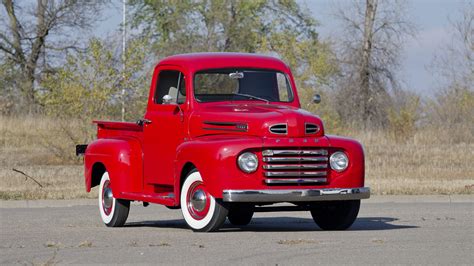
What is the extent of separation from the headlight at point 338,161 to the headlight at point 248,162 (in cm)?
104

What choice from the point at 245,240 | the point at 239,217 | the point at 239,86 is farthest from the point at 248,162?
the point at 239,217

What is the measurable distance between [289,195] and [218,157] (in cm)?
97

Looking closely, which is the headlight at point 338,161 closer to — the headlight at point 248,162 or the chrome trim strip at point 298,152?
the chrome trim strip at point 298,152

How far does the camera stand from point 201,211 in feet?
48.2

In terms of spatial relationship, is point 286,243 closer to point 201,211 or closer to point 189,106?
point 201,211

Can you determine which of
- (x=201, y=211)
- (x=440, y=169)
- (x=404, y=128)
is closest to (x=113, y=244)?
(x=201, y=211)

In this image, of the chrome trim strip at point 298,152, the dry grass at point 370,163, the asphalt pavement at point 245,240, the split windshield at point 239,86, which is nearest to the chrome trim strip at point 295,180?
the chrome trim strip at point 298,152

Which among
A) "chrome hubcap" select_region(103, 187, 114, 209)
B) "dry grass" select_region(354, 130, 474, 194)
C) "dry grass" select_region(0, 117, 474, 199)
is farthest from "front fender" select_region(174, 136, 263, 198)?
"dry grass" select_region(354, 130, 474, 194)

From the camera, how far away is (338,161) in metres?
14.8

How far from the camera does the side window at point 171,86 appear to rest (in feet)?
52.9

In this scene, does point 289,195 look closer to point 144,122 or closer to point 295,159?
point 295,159

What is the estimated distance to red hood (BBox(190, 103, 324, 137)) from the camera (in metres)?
14.5

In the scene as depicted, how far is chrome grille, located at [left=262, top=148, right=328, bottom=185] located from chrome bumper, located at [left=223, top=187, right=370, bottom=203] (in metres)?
0.20

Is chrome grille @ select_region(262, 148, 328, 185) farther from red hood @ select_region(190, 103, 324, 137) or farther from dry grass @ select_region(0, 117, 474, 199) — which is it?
dry grass @ select_region(0, 117, 474, 199)
